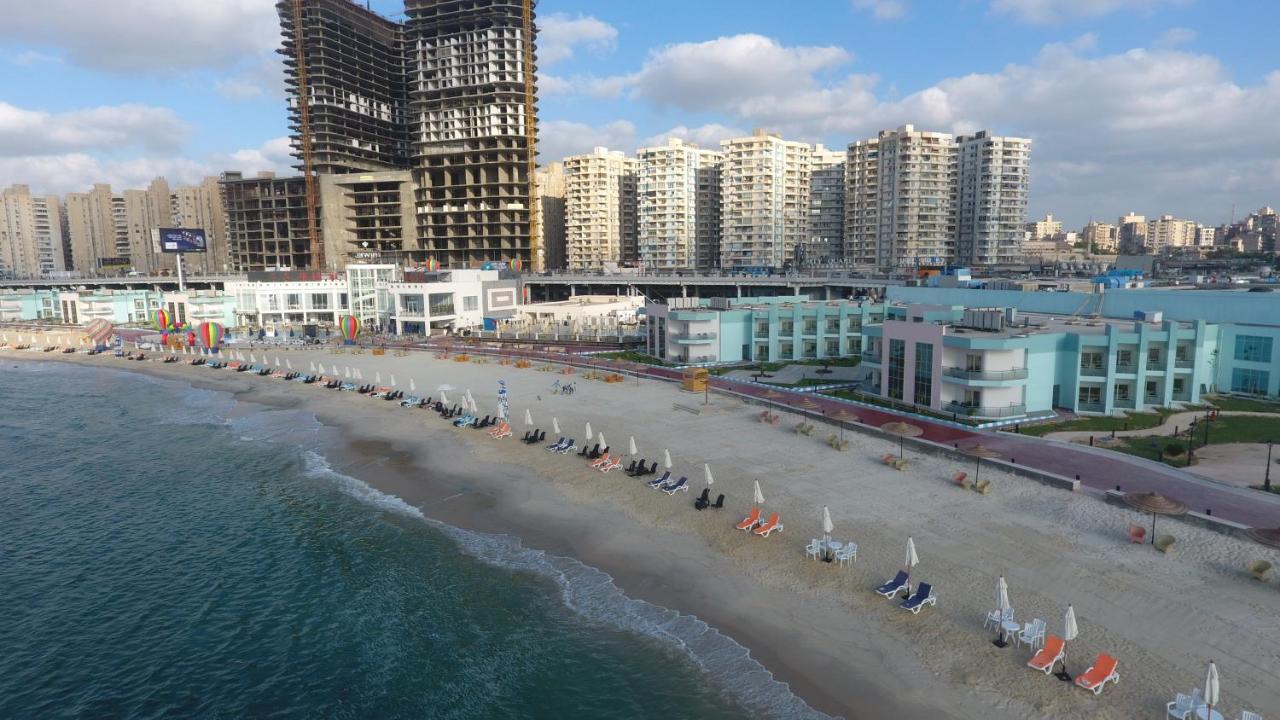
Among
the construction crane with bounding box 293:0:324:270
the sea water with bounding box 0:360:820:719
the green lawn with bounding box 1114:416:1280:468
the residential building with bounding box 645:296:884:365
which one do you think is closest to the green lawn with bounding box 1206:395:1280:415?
the green lawn with bounding box 1114:416:1280:468

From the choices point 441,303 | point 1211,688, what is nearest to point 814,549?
point 1211,688

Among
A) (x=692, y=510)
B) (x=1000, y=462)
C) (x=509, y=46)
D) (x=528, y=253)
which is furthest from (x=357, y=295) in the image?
(x=1000, y=462)

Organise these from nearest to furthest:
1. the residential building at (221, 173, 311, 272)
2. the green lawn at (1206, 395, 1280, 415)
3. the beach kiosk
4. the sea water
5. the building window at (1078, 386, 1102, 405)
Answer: the sea water
the green lawn at (1206, 395, 1280, 415)
the building window at (1078, 386, 1102, 405)
the beach kiosk
the residential building at (221, 173, 311, 272)

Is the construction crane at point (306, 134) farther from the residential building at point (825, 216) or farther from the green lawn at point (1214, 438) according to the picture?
the green lawn at point (1214, 438)

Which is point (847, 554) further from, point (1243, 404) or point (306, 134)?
point (306, 134)

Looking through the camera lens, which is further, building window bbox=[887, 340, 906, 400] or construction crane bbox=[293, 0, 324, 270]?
construction crane bbox=[293, 0, 324, 270]

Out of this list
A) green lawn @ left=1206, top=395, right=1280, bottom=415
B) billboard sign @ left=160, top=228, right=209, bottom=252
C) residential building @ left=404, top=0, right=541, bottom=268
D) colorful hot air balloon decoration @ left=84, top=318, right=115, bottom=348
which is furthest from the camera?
residential building @ left=404, top=0, right=541, bottom=268

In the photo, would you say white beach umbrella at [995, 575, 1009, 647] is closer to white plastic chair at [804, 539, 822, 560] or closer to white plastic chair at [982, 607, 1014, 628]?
white plastic chair at [982, 607, 1014, 628]

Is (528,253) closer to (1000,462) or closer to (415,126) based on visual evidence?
(415,126)
